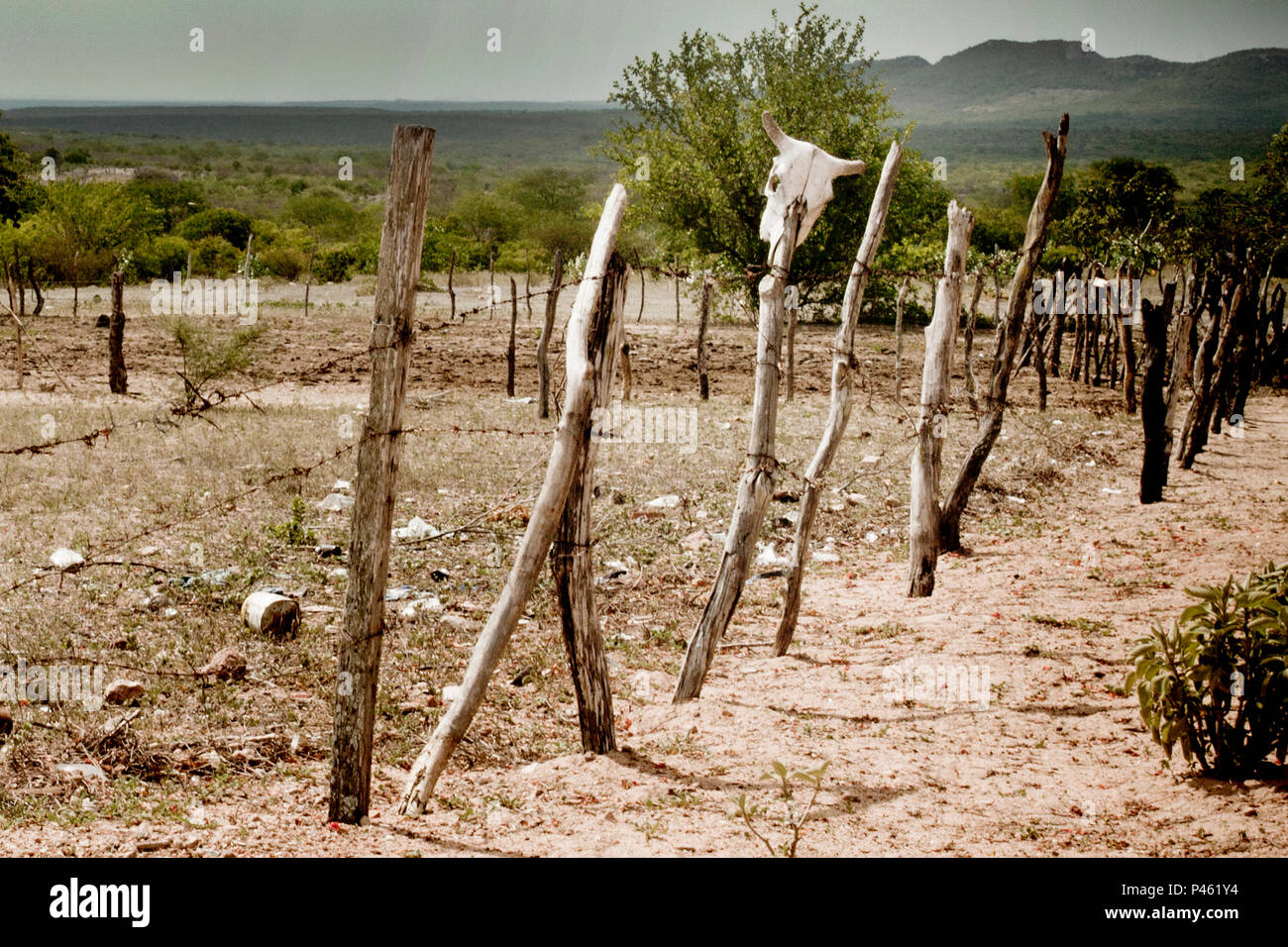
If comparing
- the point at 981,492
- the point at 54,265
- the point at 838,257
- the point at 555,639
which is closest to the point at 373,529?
the point at 555,639

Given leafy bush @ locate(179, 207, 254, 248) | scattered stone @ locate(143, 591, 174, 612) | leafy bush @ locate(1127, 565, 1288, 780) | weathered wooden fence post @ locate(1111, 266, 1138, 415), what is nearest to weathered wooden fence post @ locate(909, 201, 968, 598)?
leafy bush @ locate(1127, 565, 1288, 780)

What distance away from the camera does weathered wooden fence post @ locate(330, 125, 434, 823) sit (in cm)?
330

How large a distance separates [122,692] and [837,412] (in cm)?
393

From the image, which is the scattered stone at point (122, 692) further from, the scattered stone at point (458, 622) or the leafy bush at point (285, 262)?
the leafy bush at point (285, 262)

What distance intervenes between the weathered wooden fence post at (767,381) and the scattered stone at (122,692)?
8.11 ft

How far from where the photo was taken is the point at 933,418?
666 centimetres

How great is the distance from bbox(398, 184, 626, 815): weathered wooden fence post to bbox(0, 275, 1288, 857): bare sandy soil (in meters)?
0.20

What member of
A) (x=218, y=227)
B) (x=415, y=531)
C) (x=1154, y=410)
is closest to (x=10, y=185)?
(x=218, y=227)

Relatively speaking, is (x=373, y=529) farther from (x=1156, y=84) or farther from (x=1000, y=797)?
(x=1156, y=84)

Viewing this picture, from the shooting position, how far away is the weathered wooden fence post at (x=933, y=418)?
6688 mm

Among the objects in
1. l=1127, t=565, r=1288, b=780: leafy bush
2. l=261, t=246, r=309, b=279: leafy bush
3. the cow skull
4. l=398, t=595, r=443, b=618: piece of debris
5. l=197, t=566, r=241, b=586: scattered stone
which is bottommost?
l=398, t=595, r=443, b=618: piece of debris

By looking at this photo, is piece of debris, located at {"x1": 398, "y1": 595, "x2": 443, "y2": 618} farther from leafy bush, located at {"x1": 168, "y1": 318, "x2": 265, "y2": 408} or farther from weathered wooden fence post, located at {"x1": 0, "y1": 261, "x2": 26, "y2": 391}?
leafy bush, located at {"x1": 168, "y1": 318, "x2": 265, "y2": 408}

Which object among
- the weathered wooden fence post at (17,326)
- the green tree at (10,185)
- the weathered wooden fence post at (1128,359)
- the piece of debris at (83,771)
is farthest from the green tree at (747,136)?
the piece of debris at (83,771)

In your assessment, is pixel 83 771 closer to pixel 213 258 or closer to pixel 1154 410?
pixel 1154 410
